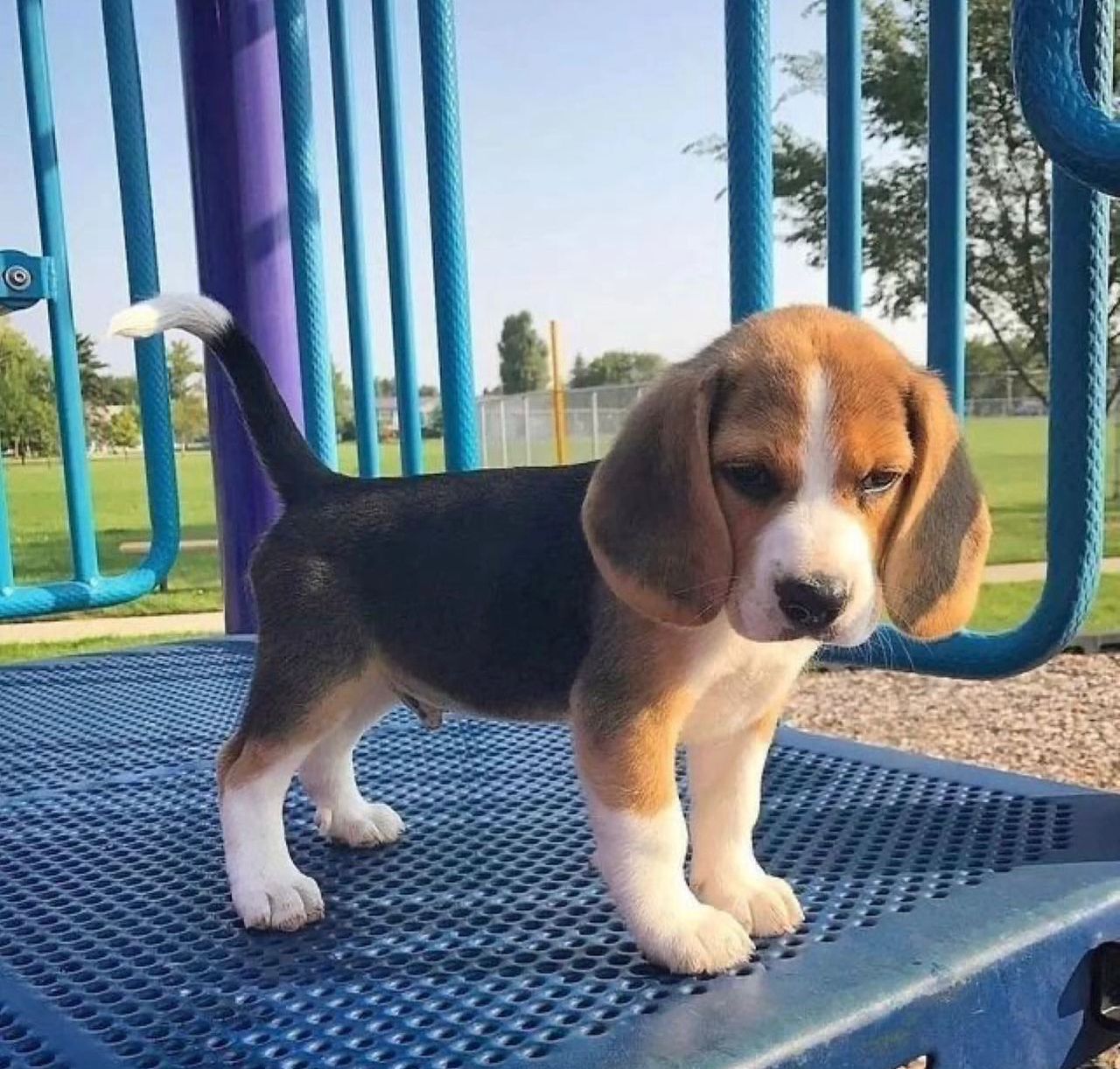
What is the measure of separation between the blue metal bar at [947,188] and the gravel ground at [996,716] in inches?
91.8

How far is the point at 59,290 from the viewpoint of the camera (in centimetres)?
339

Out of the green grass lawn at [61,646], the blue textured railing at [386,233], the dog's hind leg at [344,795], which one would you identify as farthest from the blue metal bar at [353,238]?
the green grass lawn at [61,646]

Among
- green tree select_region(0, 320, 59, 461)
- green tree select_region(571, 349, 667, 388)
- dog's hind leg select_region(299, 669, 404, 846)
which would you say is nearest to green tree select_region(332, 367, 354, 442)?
green tree select_region(0, 320, 59, 461)

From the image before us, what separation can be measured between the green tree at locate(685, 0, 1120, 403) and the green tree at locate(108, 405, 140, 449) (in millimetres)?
3605

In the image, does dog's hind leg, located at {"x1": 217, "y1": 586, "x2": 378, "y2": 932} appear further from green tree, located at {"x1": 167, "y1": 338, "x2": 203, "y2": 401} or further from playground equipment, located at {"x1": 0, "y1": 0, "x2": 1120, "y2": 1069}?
green tree, located at {"x1": 167, "y1": 338, "x2": 203, "y2": 401}

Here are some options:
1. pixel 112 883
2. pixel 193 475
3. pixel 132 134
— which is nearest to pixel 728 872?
pixel 112 883

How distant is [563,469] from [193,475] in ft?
41.5

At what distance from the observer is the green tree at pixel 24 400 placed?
5.40m

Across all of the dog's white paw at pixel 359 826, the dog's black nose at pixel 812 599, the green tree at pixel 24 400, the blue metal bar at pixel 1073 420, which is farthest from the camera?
the green tree at pixel 24 400

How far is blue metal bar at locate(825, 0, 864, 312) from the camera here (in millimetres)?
2447

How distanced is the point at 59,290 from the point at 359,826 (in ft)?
6.94

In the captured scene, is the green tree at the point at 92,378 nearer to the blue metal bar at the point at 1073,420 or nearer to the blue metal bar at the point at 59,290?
the blue metal bar at the point at 59,290

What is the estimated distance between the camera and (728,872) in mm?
1578

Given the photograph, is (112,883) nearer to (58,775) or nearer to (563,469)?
(58,775)
